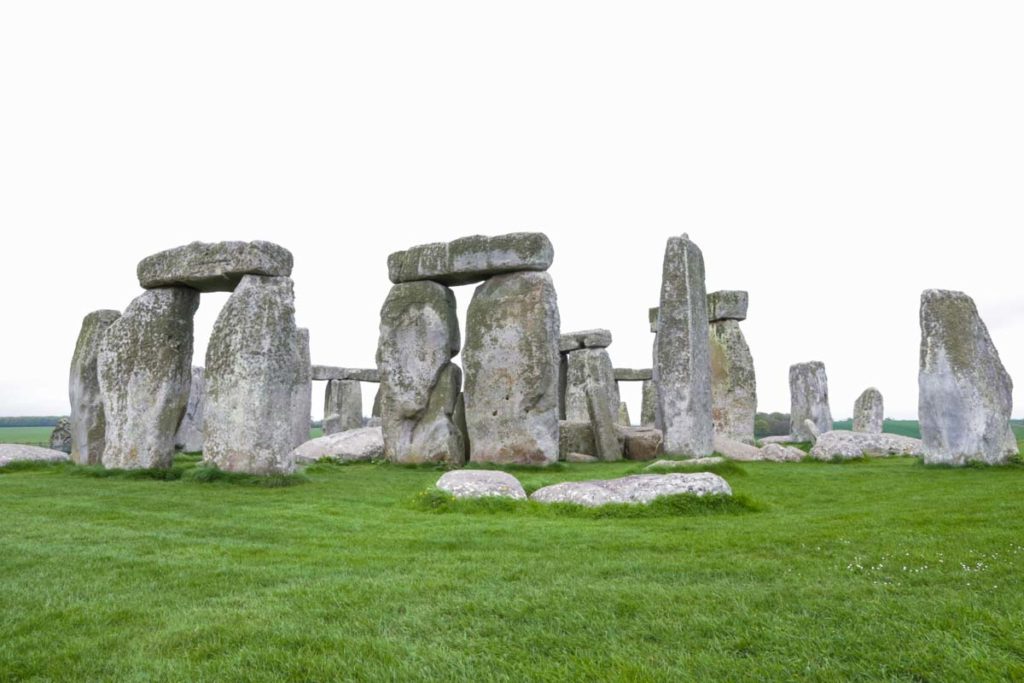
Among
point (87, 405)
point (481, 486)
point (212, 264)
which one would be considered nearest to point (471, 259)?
point (212, 264)

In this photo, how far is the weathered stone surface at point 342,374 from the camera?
27453 millimetres

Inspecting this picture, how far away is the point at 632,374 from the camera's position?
87.1 feet

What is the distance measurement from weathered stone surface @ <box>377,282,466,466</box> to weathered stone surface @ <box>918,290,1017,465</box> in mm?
8077

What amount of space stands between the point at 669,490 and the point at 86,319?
36.0ft

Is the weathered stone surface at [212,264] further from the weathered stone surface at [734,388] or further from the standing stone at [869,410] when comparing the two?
the standing stone at [869,410]

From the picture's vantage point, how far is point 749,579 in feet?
13.8

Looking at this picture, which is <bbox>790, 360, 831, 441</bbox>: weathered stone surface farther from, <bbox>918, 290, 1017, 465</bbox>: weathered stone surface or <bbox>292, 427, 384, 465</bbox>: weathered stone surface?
<bbox>292, 427, 384, 465</bbox>: weathered stone surface

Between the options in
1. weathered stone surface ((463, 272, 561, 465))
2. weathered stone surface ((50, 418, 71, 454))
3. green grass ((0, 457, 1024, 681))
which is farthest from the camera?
weathered stone surface ((50, 418, 71, 454))

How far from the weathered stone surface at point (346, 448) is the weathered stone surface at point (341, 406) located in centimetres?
1089

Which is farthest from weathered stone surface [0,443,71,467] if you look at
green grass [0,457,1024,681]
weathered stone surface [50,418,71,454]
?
green grass [0,457,1024,681]

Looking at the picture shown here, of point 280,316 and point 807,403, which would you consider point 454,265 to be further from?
point 807,403

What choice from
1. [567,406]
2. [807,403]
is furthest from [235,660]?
[807,403]

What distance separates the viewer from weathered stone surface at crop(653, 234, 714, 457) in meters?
13.8

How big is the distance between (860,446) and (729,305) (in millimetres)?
5399
